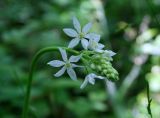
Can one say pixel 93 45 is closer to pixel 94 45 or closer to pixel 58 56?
pixel 94 45

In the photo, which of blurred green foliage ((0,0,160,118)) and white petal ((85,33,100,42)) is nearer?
white petal ((85,33,100,42))

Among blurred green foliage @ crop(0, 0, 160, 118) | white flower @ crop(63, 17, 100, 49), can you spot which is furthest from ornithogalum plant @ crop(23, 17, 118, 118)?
blurred green foliage @ crop(0, 0, 160, 118)

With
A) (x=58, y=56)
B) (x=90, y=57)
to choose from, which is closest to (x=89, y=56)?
(x=90, y=57)

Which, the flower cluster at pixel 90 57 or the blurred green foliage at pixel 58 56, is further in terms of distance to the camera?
the blurred green foliage at pixel 58 56

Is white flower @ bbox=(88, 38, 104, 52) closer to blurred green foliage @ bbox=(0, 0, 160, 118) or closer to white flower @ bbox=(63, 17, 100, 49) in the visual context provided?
white flower @ bbox=(63, 17, 100, 49)

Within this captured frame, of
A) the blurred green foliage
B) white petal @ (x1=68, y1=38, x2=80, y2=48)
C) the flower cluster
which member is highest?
the blurred green foliage

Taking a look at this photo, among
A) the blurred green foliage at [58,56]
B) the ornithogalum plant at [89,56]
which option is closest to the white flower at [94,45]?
the ornithogalum plant at [89,56]

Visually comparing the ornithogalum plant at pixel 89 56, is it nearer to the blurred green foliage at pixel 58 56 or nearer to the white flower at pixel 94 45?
the white flower at pixel 94 45

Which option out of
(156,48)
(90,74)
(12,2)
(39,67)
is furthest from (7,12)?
(90,74)
